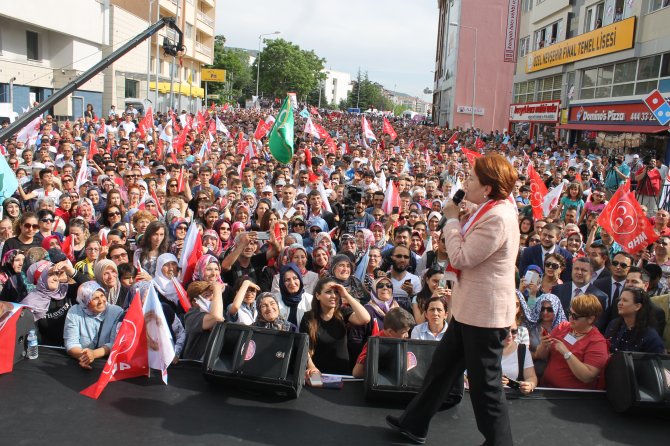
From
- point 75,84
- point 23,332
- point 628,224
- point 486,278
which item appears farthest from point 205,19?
point 486,278

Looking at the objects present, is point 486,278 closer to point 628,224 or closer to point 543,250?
point 543,250

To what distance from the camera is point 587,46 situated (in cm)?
2841

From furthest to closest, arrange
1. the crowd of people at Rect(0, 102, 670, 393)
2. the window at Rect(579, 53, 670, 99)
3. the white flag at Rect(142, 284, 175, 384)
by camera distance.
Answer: the window at Rect(579, 53, 670, 99)
the crowd of people at Rect(0, 102, 670, 393)
the white flag at Rect(142, 284, 175, 384)

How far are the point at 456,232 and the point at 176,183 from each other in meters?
7.63

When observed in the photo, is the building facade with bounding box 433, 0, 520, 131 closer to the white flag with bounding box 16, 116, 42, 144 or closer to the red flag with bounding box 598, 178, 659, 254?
the white flag with bounding box 16, 116, 42, 144

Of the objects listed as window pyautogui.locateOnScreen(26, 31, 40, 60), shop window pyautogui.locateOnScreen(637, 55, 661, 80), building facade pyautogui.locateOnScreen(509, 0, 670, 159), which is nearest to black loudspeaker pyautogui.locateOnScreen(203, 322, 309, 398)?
building facade pyautogui.locateOnScreen(509, 0, 670, 159)

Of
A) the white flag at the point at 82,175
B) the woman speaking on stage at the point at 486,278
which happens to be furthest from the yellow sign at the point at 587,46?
the woman speaking on stage at the point at 486,278

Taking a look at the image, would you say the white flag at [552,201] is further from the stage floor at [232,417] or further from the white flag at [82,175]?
the white flag at [82,175]

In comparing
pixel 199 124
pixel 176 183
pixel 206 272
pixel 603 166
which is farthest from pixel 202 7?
pixel 206 272

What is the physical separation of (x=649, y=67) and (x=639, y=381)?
22.4 meters

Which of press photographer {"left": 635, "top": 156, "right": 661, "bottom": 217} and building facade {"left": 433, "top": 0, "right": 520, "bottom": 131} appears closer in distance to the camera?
press photographer {"left": 635, "top": 156, "right": 661, "bottom": 217}

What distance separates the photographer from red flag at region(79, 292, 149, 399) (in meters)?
4.31

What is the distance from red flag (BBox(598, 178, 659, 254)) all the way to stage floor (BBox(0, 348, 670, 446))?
154 inches

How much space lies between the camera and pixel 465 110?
54.6 meters
